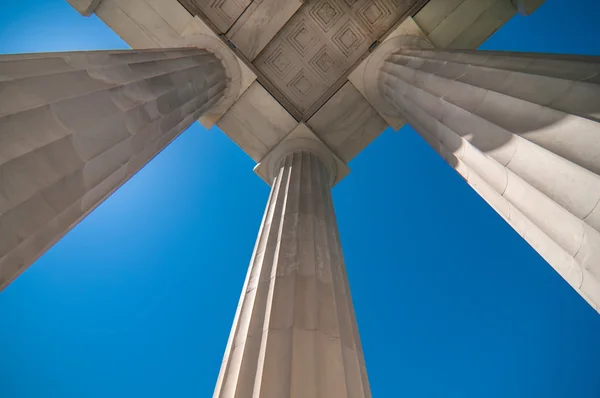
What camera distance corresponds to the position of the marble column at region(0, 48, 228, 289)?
6.58 meters

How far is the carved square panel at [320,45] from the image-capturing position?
819 inches

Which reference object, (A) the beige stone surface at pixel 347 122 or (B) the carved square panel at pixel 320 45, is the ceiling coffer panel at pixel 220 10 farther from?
(A) the beige stone surface at pixel 347 122

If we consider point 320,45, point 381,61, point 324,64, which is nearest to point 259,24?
point 320,45

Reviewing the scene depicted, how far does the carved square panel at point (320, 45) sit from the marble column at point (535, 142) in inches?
396

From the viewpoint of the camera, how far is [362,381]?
781 centimetres

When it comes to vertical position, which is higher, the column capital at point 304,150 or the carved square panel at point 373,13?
the carved square panel at point 373,13

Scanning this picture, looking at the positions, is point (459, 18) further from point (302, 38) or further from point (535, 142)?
point (535, 142)

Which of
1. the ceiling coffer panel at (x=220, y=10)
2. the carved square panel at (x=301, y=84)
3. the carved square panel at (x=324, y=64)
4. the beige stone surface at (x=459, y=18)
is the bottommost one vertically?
the beige stone surface at (x=459, y=18)

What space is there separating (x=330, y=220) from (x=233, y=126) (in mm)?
11400

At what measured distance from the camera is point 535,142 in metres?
7.01

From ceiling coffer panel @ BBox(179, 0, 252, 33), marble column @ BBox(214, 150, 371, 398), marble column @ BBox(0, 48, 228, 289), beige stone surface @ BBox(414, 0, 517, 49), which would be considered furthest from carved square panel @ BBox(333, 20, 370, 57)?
marble column @ BBox(214, 150, 371, 398)

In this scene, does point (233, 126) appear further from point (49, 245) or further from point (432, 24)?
point (49, 245)

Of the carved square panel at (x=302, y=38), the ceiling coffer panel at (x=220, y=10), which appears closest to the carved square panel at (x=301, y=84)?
the carved square panel at (x=302, y=38)

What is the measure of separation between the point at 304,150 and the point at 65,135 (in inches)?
611
